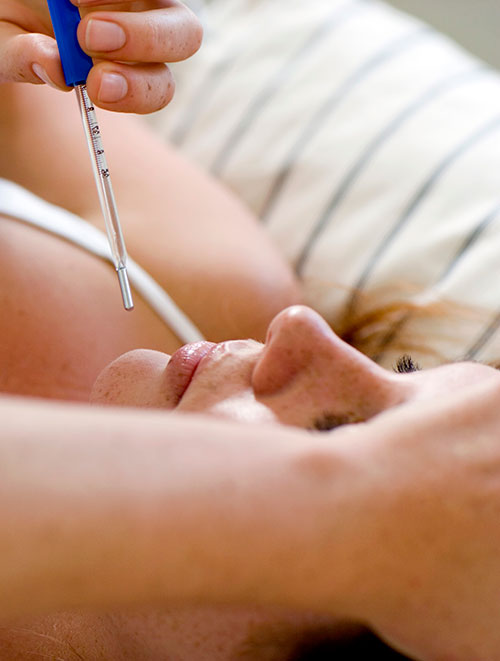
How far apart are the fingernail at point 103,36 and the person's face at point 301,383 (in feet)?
0.81

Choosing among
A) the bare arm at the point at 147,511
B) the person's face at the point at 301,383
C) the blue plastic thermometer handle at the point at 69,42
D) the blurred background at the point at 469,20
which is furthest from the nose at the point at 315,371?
the blurred background at the point at 469,20

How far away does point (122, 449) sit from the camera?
0.37 m

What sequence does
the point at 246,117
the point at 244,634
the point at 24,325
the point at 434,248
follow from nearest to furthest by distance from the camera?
the point at 244,634
the point at 24,325
the point at 434,248
the point at 246,117

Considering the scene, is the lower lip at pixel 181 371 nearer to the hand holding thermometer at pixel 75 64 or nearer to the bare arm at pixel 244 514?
the hand holding thermometer at pixel 75 64

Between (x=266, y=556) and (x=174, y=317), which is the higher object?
(x=266, y=556)

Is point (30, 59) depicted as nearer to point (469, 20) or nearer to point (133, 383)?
point (133, 383)

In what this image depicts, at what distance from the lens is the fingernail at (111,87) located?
23.8 inches

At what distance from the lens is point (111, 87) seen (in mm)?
608

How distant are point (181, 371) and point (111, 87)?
0.75 ft

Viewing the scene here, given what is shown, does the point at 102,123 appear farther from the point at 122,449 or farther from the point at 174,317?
the point at 122,449

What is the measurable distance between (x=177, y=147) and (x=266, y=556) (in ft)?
3.51

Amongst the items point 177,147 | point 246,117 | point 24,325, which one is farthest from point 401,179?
point 24,325

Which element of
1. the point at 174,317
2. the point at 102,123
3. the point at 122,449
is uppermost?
the point at 122,449

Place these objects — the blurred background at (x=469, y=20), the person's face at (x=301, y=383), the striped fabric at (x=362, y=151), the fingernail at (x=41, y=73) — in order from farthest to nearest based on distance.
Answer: the blurred background at (x=469, y=20) < the striped fabric at (x=362, y=151) < the fingernail at (x=41, y=73) < the person's face at (x=301, y=383)
